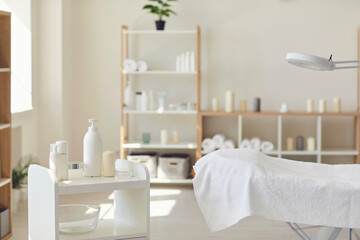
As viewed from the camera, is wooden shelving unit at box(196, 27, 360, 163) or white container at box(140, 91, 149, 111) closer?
wooden shelving unit at box(196, 27, 360, 163)

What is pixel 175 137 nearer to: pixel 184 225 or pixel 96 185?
pixel 184 225

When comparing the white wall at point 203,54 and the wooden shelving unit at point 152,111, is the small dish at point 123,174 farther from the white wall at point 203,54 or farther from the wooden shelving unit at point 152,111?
the white wall at point 203,54

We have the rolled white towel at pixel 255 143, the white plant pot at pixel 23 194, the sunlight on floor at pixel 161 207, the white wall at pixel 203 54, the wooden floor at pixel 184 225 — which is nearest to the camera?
the wooden floor at pixel 184 225

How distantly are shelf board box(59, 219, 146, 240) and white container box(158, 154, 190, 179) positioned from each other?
2.61 metres

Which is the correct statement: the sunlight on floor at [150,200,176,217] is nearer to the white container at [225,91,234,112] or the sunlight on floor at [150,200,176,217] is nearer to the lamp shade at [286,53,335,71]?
the white container at [225,91,234,112]

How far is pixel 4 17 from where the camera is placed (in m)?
4.02

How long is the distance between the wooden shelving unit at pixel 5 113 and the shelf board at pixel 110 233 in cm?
121

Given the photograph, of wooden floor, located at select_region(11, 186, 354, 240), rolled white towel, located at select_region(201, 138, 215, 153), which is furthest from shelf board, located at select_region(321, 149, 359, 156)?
wooden floor, located at select_region(11, 186, 354, 240)

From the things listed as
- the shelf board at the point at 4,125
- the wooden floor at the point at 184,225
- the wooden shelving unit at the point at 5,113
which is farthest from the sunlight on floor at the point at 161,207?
the shelf board at the point at 4,125

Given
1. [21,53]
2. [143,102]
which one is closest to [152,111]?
[143,102]

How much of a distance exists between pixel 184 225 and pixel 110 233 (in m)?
1.60

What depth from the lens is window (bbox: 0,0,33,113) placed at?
548 centimetres

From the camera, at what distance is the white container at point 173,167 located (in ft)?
18.9

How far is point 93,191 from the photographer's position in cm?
290
